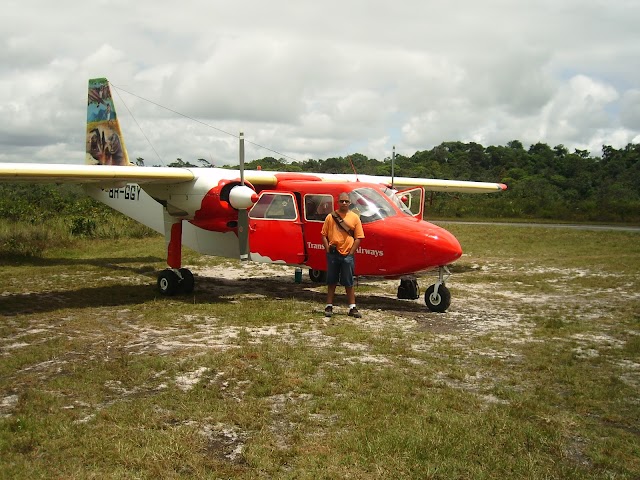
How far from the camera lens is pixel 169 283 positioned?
11.7 meters

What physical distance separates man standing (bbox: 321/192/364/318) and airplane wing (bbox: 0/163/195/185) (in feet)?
11.9

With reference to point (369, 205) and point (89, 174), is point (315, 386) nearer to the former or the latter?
point (369, 205)

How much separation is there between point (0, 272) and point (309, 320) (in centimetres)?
936

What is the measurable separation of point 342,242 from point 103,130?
977cm

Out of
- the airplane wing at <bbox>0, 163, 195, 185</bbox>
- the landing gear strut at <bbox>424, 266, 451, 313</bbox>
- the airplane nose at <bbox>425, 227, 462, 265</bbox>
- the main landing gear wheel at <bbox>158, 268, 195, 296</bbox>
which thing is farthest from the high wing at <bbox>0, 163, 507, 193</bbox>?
the landing gear strut at <bbox>424, 266, 451, 313</bbox>

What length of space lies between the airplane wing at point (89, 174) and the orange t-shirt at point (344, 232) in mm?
3614

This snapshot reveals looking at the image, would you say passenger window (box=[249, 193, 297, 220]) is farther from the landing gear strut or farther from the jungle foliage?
the jungle foliage

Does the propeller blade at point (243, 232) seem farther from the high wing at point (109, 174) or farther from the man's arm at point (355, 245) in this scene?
Answer: the man's arm at point (355, 245)

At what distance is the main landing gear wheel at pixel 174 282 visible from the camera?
11680 millimetres

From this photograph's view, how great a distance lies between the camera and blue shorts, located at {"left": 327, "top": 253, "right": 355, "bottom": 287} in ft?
30.2

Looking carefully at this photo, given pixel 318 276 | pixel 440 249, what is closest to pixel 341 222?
pixel 440 249

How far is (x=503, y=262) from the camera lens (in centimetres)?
1666

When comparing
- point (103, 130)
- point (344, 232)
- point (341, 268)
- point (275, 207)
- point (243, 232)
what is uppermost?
point (103, 130)

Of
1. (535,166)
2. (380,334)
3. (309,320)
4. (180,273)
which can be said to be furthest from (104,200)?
(535,166)
